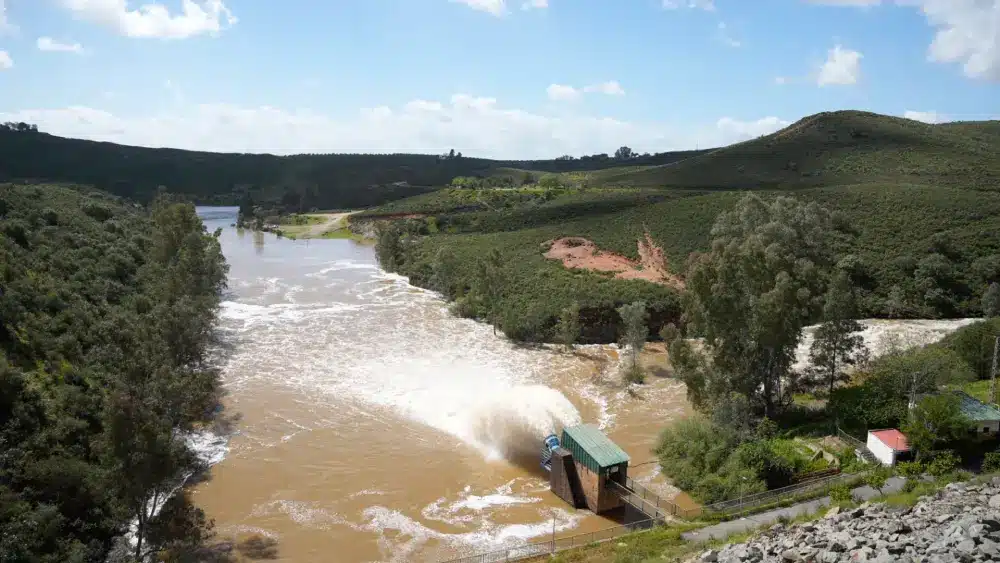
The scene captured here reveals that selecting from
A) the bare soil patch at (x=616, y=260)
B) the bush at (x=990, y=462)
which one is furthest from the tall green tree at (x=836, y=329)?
the bare soil patch at (x=616, y=260)

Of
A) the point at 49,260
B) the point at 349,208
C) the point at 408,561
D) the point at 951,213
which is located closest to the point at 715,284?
the point at 408,561

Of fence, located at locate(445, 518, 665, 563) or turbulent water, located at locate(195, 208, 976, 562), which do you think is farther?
turbulent water, located at locate(195, 208, 976, 562)

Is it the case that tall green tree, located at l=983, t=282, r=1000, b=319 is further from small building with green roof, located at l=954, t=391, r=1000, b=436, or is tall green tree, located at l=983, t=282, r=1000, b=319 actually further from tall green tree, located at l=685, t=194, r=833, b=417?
small building with green roof, located at l=954, t=391, r=1000, b=436

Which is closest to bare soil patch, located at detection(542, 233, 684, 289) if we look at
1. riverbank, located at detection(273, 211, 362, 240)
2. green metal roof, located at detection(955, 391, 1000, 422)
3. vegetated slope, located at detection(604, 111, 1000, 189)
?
green metal roof, located at detection(955, 391, 1000, 422)

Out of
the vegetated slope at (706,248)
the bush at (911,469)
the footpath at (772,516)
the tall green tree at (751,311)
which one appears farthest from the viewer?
the vegetated slope at (706,248)

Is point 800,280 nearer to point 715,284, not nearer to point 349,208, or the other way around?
point 715,284

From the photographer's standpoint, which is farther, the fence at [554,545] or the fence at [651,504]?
the fence at [651,504]

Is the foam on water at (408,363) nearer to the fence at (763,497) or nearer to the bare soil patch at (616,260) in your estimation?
the fence at (763,497)
